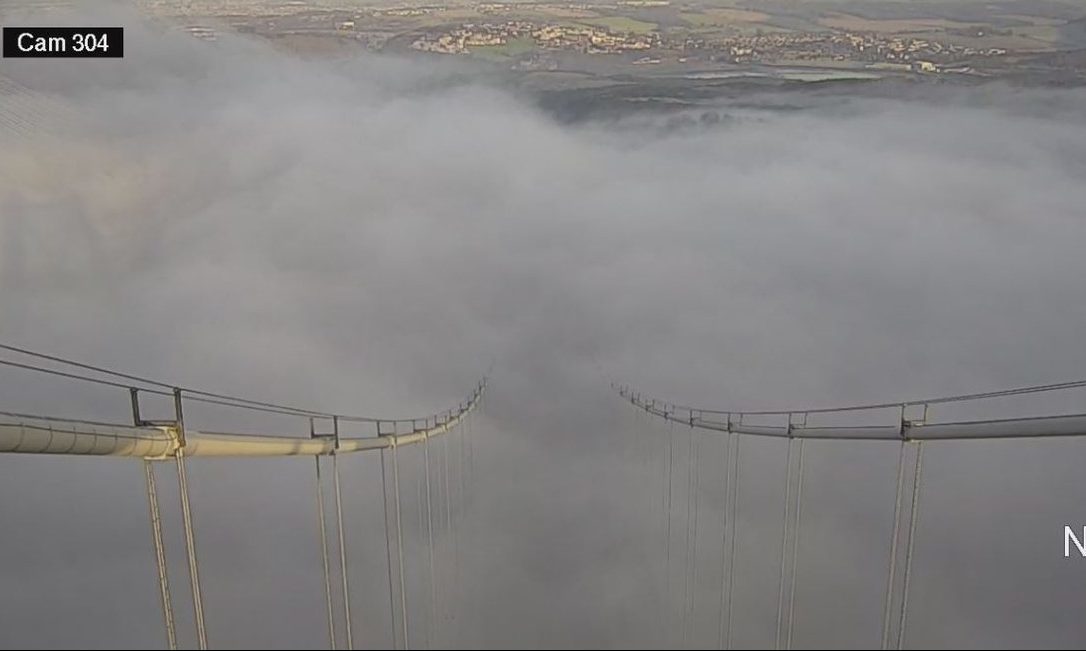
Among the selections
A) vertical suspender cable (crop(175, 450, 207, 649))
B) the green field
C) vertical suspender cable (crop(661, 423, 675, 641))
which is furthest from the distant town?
vertical suspender cable (crop(175, 450, 207, 649))

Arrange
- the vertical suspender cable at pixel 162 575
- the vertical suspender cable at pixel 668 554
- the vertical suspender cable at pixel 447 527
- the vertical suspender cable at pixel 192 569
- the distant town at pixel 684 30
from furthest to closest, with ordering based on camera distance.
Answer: the distant town at pixel 684 30, the vertical suspender cable at pixel 447 527, the vertical suspender cable at pixel 668 554, the vertical suspender cable at pixel 192 569, the vertical suspender cable at pixel 162 575

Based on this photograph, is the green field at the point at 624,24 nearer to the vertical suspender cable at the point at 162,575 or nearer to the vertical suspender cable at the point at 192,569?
the vertical suspender cable at the point at 192,569

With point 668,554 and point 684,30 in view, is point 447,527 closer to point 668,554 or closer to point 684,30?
point 668,554

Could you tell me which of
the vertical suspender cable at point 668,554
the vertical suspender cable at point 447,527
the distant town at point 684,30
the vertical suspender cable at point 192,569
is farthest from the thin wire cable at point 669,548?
the distant town at point 684,30

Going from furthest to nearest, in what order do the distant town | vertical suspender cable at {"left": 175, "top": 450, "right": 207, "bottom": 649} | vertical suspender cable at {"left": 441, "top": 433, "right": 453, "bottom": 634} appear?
the distant town
vertical suspender cable at {"left": 441, "top": 433, "right": 453, "bottom": 634}
vertical suspender cable at {"left": 175, "top": 450, "right": 207, "bottom": 649}

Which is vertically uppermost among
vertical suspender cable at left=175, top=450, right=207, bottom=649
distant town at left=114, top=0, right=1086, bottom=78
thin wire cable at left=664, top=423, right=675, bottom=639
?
distant town at left=114, top=0, right=1086, bottom=78

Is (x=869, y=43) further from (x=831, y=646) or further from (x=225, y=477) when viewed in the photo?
(x=831, y=646)

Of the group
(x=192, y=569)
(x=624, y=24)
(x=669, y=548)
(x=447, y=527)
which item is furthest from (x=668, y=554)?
(x=624, y=24)

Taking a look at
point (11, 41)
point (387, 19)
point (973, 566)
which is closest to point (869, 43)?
point (387, 19)

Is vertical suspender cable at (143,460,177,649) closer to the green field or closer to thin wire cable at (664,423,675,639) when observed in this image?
thin wire cable at (664,423,675,639)
